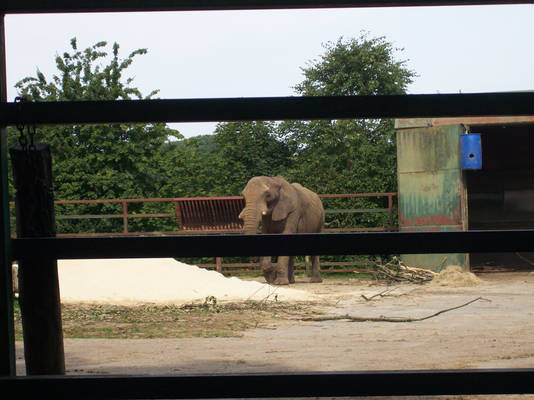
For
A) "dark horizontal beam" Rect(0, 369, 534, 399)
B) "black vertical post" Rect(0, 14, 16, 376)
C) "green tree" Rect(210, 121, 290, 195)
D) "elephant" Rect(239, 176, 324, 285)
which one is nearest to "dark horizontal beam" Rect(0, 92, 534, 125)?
"black vertical post" Rect(0, 14, 16, 376)

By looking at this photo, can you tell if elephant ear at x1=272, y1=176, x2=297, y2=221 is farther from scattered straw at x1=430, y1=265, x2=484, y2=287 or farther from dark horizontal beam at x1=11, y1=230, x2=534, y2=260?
dark horizontal beam at x1=11, y1=230, x2=534, y2=260

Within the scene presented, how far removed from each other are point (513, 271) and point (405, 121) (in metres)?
4.70

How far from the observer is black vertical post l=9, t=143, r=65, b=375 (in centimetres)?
196

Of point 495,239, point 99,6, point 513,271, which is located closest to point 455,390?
point 495,239

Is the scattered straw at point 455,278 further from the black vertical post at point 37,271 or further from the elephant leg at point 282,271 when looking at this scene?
the black vertical post at point 37,271

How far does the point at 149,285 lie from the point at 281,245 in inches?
398

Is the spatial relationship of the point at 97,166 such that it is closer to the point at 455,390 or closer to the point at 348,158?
the point at 348,158

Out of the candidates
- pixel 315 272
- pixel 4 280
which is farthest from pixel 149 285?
pixel 4 280

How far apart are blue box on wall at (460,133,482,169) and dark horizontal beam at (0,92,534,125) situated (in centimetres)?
1361

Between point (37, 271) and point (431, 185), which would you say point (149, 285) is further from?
point (37, 271)

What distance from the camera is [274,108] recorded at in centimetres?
168

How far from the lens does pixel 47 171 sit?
6.68 ft

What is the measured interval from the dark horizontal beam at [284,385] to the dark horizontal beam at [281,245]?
279 millimetres

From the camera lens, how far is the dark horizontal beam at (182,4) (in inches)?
65.9
